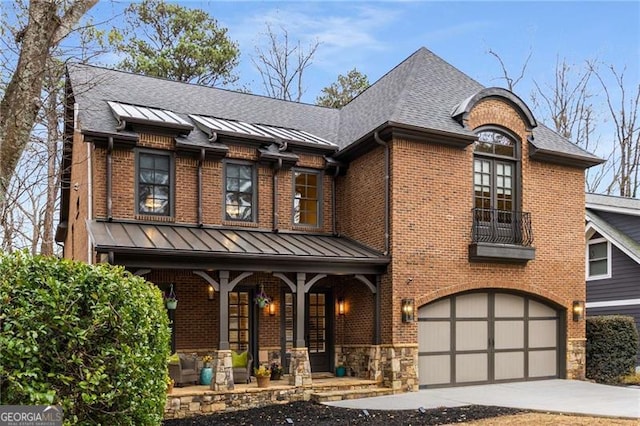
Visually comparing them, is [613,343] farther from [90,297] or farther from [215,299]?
[90,297]

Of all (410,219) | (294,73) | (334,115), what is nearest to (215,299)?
(410,219)

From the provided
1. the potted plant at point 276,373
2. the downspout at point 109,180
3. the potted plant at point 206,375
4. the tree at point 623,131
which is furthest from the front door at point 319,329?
the tree at point 623,131

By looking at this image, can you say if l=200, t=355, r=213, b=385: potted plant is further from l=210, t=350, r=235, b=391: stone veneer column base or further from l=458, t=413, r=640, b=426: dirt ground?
l=458, t=413, r=640, b=426: dirt ground

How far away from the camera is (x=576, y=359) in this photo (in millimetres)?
15133

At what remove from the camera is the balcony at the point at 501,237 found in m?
13.8

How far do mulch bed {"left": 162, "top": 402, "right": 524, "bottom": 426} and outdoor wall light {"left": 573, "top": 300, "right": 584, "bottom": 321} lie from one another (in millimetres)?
5530

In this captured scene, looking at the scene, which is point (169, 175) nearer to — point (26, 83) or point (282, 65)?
point (26, 83)

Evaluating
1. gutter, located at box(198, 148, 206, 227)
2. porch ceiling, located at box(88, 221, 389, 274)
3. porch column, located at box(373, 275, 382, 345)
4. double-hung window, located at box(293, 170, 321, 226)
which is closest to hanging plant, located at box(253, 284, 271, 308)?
porch ceiling, located at box(88, 221, 389, 274)

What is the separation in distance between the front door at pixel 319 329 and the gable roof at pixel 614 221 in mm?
8889

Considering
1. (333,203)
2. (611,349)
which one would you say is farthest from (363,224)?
(611,349)

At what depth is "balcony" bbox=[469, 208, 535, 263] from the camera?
1381 cm

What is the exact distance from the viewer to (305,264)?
1260 cm

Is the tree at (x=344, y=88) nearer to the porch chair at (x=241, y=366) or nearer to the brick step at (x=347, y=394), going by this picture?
the porch chair at (x=241, y=366)

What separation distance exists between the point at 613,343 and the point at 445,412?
7.07m
